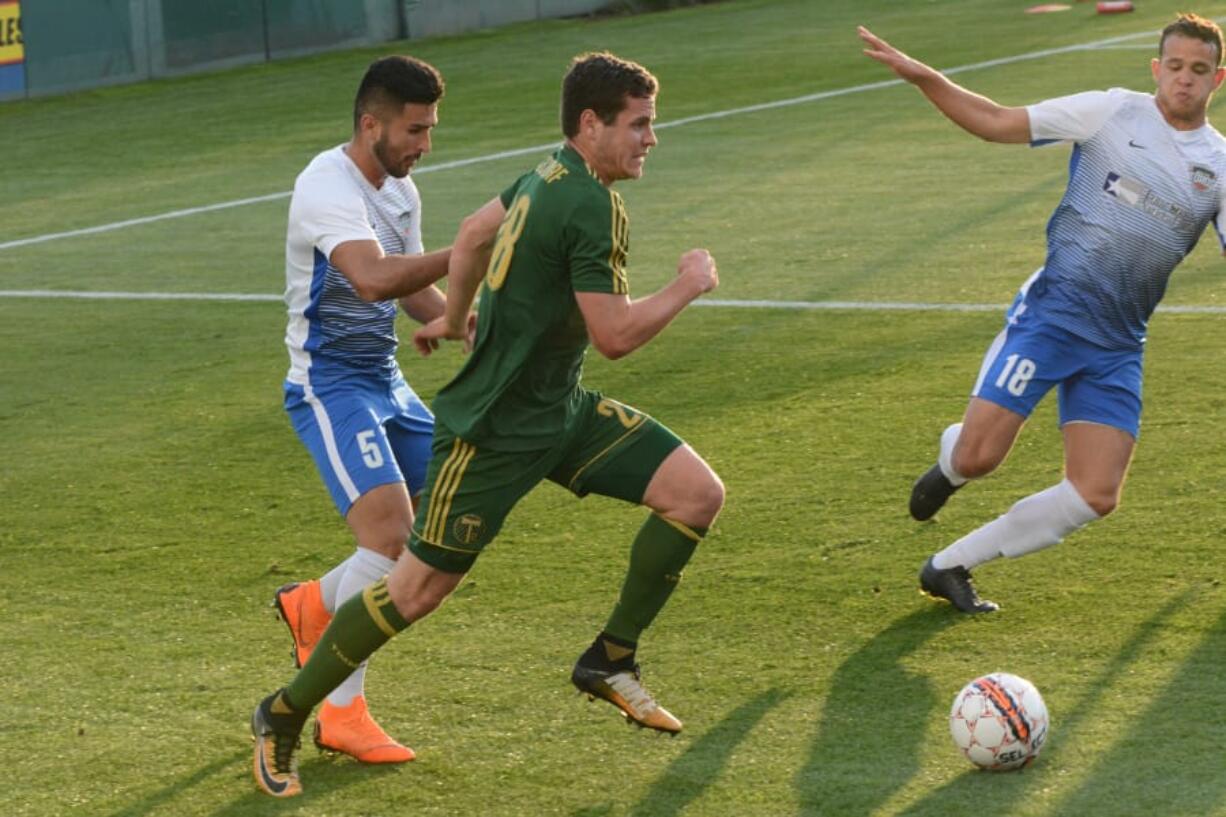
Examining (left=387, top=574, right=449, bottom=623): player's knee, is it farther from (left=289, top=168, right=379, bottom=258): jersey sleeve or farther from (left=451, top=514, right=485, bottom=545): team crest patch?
(left=289, top=168, right=379, bottom=258): jersey sleeve

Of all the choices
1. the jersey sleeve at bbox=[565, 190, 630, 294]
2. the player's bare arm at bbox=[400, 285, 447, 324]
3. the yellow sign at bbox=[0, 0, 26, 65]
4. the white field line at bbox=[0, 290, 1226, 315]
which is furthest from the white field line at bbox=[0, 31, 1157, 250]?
the jersey sleeve at bbox=[565, 190, 630, 294]

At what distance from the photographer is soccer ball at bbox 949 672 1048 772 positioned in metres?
5.63

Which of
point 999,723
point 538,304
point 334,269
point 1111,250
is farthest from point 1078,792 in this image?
point 334,269

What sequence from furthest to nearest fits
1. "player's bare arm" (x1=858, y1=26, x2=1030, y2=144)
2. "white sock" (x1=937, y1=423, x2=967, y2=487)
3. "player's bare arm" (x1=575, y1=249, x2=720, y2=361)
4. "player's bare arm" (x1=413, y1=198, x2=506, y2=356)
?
"white sock" (x1=937, y1=423, x2=967, y2=487), "player's bare arm" (x1=858, y1=26, x2=1030, y2=144), "player's bare arm" (x1=413, y1=198, x2=506, y2=356), "player's bare arm" (x1=575, y1=249, x2=720, y2=361)

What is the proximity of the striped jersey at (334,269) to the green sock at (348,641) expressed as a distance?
0.97 metres

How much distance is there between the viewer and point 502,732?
6.25 metres

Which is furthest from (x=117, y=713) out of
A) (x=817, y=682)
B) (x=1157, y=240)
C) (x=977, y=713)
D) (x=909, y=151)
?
(x=909, y=151)

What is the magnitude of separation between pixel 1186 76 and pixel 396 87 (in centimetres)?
278

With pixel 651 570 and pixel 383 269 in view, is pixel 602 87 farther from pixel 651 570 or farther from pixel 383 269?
pixel 651 570

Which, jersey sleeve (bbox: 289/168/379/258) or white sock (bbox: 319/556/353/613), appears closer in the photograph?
jersey sleeve (bbox: 289/168/379/258)

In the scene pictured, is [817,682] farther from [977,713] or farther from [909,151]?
[909,151]

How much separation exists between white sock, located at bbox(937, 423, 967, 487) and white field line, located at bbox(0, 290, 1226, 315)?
4549 mm

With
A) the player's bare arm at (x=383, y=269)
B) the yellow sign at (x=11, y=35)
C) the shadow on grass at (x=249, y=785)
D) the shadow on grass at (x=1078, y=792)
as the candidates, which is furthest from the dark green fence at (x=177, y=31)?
the shadow on grass at (x=1078, y=792)

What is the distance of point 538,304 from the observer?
5727mm
